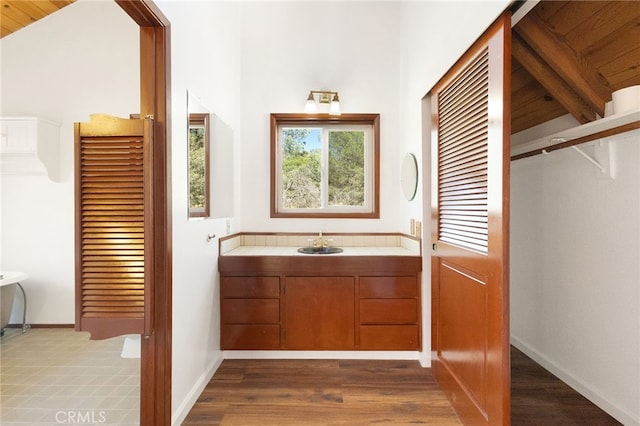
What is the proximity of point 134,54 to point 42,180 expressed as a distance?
1.57m

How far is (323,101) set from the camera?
307cm

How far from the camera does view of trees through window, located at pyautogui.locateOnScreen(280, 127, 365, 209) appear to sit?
3.28 meters

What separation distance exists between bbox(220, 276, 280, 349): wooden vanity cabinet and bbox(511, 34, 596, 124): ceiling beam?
2209mm

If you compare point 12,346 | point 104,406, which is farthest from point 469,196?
point 12,346

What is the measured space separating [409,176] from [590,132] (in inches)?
48.3

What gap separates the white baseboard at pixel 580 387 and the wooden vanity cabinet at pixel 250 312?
2053mm

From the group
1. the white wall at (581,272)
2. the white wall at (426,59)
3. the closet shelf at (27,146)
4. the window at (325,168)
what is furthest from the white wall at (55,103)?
the white wall at (581,272)

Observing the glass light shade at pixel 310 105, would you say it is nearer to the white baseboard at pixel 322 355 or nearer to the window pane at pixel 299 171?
the window pane at pixel 299 171

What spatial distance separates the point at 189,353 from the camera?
6.47 feet

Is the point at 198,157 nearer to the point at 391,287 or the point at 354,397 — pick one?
the point at 391,287

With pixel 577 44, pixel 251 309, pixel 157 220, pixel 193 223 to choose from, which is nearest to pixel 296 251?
pixel 251 309

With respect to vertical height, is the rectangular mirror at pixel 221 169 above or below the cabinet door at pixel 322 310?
above

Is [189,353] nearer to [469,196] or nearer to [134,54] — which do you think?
[469,196]

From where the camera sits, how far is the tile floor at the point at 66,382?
1847 millimetres
